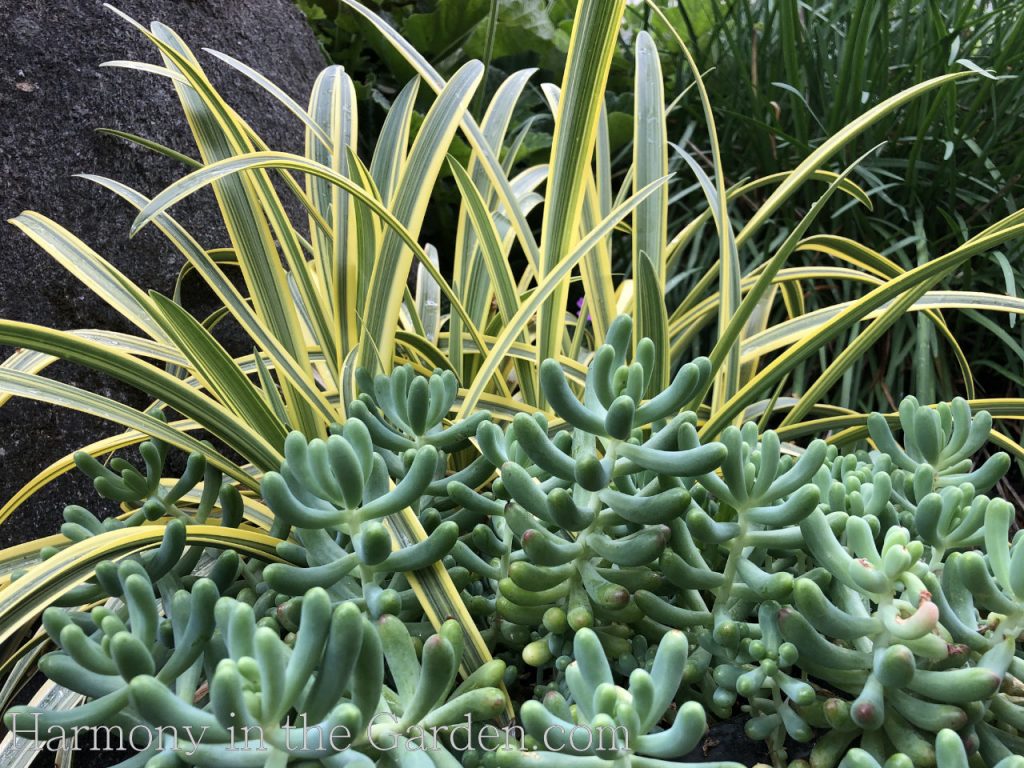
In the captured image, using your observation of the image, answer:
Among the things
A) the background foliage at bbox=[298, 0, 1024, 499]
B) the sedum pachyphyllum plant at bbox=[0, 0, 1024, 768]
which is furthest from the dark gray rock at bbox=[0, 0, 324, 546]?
the background foliage at bbox=[298, 0, 1024, 499]

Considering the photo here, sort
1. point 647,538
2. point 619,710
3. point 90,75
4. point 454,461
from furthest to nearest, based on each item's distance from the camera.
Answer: point 90,75, point 454,461, point 647,538, point 619,710

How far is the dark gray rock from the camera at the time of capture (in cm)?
98

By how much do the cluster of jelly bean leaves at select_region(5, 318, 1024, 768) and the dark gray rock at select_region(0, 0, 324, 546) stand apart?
465 mm

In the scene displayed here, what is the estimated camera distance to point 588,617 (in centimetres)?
48

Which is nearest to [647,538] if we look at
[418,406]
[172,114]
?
[418,406]

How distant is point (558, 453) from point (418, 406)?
0.48 ft

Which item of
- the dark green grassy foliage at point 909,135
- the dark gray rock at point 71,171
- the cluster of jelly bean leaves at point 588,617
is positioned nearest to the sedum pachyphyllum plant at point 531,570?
the cluster of jelly bean leaves at point 588,617

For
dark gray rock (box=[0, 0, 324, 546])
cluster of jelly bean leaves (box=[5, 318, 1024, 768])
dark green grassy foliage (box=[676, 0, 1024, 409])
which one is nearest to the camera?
cluster of jelly bean leaves (box=[5, 318, 1024, 768])

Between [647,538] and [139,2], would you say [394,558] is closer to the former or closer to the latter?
[647,538]

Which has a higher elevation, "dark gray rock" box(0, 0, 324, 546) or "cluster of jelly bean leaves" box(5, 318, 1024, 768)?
"dark gray rock" box(0, 0, 324, 546)

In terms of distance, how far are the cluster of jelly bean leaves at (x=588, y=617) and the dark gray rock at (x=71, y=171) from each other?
47 centimetres

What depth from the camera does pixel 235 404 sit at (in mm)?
747

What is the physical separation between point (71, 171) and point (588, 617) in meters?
0.99

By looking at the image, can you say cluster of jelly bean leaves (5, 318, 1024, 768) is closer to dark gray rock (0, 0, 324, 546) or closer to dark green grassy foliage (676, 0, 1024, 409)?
dark gray rock (0, 0, 324, 546)
